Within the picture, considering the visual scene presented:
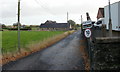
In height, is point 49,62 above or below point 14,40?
below

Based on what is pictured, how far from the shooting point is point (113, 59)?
6523 millimetres

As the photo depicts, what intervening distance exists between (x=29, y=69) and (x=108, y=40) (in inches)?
173

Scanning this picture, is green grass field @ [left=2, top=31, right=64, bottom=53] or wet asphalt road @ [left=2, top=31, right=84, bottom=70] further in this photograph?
green grass field @ [left=2, top=31, right=64, bottom=53]

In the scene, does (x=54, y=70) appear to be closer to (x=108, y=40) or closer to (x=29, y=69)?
(x=29, y=69)

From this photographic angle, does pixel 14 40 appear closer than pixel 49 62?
No

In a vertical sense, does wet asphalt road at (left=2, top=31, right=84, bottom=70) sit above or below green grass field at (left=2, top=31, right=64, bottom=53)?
below

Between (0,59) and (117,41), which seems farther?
(0,59)

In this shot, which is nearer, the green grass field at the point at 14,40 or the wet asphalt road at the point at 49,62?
the wet asphalt road at the point at 49,62

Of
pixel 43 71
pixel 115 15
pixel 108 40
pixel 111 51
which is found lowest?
pixel 43 71

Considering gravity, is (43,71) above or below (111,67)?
below

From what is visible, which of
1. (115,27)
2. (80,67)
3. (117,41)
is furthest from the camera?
(115,27)

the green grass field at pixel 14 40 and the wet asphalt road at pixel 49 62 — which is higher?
the green grass field at pixel 14 40

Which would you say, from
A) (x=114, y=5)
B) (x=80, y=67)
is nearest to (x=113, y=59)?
(x=80, y=67)

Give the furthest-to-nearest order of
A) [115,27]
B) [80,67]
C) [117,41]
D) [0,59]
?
[115,27]
[0,59]
[80,67]
[117,41]
